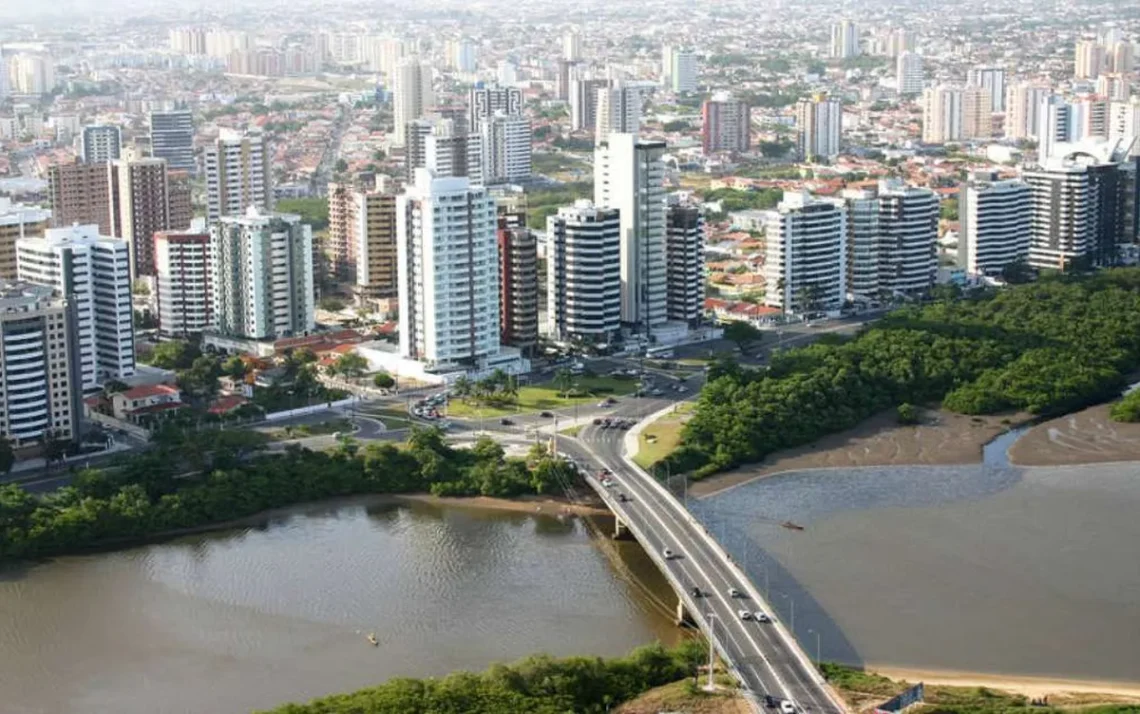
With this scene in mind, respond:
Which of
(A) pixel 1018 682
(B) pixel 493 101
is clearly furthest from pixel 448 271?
(B) pixel 493 101

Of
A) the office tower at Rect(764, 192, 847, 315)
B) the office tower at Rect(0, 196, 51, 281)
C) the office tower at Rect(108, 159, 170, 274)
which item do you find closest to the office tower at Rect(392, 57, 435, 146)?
the office tower at Rect(108, 159, 170, 274)

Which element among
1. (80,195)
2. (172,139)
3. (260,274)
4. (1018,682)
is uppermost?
(172,139)

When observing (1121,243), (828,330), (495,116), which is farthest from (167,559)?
(495,116)

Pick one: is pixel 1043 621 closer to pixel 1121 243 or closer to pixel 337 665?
pixel 337 665

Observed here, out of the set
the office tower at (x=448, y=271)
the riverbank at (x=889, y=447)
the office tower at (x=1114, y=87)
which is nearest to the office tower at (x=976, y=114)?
the office tower at (x=1114, y=87)

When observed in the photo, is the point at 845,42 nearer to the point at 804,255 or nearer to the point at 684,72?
the point at 684,72

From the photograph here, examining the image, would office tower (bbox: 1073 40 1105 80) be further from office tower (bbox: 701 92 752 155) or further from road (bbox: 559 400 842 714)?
road (bbox: 559 400 842 714)

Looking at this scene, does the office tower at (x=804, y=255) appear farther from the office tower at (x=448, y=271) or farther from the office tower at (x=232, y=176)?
the office tower at (x=232, y=176)
